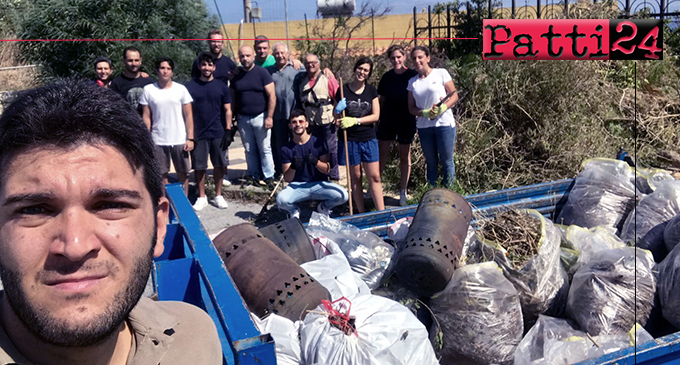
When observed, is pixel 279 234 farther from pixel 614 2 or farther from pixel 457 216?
pixel 614 2

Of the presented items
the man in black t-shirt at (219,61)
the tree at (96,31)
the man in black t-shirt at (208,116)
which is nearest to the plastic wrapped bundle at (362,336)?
the man in black t-shirt at (208,116)

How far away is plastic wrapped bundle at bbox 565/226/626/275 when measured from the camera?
3.65 meters

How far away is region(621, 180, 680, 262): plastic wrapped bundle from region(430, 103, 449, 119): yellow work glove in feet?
7.58

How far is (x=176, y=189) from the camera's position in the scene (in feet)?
10.9

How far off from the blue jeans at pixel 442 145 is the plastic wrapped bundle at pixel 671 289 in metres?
2.95

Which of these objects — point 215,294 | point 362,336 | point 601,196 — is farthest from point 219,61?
point 215,294

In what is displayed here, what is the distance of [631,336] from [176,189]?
256cm

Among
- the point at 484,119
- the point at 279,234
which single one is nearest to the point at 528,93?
the point at 484,119

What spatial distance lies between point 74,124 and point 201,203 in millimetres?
5976

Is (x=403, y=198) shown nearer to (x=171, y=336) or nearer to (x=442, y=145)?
(x=442, y=145)

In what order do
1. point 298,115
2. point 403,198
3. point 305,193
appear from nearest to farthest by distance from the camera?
point 298,115 < point 305,193 < point 403,198

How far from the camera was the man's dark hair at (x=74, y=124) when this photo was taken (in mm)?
988

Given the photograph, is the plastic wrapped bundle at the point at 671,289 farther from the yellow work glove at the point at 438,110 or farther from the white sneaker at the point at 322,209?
the white sneaker at the point at 322,209

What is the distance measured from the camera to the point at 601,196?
4.33 m
